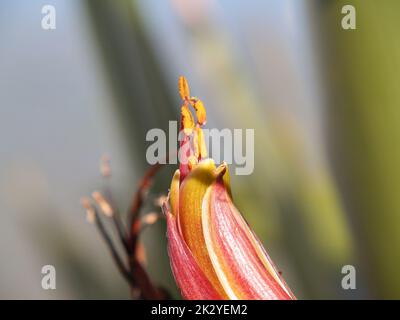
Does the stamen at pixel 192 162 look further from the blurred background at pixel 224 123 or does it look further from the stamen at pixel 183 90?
the blurred background at pixel 224 123

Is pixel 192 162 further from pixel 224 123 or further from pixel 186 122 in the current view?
pixel 224 123

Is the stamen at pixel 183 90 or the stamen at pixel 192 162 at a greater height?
the stamen at pixel 183 90

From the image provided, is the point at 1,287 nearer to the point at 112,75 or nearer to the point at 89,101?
the point at 89,101

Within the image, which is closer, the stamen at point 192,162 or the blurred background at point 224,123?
the stamen at point 192,162

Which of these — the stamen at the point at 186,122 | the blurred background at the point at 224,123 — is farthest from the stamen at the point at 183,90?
the blurred background at the point at 224,123

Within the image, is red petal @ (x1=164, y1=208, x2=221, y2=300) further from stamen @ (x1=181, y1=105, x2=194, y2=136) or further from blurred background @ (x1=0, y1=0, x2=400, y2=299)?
blurred background @ (x1=0, y1=0, x2=400, y2=299)

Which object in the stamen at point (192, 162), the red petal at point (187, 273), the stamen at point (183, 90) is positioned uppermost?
the stamen at point (183, 90)

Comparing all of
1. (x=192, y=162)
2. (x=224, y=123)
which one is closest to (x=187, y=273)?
(x=192, y=162)
